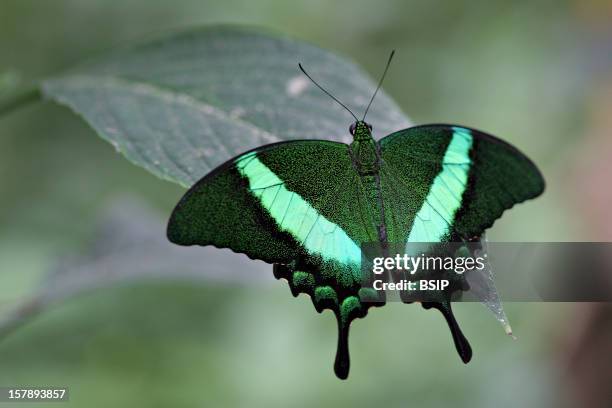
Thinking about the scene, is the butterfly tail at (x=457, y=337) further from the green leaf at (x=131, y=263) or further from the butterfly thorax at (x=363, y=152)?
the green leaf at (x=131, y=263)

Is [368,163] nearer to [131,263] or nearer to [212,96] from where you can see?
[212,96]

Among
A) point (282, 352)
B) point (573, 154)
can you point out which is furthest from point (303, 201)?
point (573, 154)

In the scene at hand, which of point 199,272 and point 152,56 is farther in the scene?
point 199,272

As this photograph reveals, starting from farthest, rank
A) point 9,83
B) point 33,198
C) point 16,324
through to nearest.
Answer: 1. point 33,198
2. point 16,324
3. point 9,83

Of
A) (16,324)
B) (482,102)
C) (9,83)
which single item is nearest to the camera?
(9,83)

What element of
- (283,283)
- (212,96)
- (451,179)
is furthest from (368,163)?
(283,283)

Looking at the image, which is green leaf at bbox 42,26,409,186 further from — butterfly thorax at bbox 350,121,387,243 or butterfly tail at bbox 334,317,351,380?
butterfly tail at bbox 334,317,351,380

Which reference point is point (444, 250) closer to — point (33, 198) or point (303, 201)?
point (303, 201)
